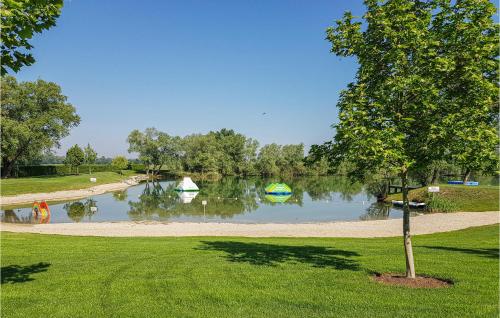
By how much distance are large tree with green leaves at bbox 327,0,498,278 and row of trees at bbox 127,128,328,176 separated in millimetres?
116622

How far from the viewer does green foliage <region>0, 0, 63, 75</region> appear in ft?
21.2

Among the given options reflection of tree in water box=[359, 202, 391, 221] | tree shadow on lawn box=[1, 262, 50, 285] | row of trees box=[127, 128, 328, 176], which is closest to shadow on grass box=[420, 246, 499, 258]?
tree shadow on lawn box=[1, 262, 50, 285]

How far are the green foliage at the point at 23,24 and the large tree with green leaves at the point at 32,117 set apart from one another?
66873mm

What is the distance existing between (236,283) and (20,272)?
6.38m

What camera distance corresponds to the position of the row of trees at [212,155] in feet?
416

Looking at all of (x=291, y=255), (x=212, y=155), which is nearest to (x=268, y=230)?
(x=291, y=255)

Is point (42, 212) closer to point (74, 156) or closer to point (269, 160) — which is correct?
point (74, 156)

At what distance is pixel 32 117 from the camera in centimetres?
7531

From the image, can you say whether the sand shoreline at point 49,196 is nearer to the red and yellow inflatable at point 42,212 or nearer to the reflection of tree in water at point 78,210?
the reflection of tree in water at point 78,210

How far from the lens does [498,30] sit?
9.23 metres

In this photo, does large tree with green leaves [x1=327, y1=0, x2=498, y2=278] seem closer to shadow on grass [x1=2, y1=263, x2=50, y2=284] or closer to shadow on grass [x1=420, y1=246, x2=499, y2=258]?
shadow on grass [x1=420, y1=246, x2=499, y2=258]

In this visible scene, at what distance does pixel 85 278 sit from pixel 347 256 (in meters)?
9.01

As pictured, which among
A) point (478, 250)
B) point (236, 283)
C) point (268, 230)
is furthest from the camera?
point (268, 230)

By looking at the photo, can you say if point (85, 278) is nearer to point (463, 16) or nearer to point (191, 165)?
point (463, 16)
